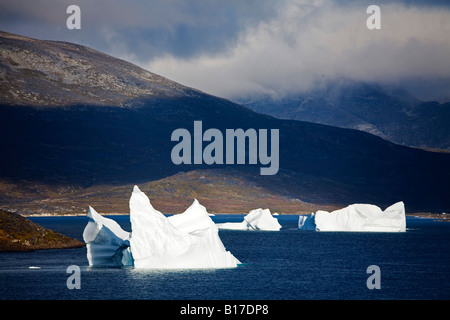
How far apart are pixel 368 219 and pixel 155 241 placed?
7767 centimetres

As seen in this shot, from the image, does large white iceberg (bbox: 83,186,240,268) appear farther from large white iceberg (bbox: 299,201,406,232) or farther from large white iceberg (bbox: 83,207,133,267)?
large white iceberg (bbox: 299,201,406,232)

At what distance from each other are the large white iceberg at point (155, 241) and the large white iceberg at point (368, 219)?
65.4 m

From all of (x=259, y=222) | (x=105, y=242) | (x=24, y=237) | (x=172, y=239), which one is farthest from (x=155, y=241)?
(x=259, y=222)

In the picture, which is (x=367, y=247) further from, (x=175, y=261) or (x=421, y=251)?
(x=175, y=261)

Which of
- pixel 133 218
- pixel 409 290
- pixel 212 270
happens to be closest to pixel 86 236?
pixel 133 218

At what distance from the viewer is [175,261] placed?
59594 millimetres

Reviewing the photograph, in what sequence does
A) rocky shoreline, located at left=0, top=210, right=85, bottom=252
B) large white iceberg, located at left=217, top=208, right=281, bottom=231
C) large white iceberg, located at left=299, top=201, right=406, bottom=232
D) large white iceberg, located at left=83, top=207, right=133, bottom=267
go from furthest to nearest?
large white iceberg, located at left=217, top=208, right=281, bottom=231
large white iceberg, located at left=299, top=201, right=406, bottom=232
rocky shoreline, located at left=0, top=210, right=85, bottom=252
large white iceberg, located at left=83, top=207, right=133, bottom=267

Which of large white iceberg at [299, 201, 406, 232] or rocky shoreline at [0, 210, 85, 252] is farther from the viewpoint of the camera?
large white iceberg at [299, 201, 406, 232]

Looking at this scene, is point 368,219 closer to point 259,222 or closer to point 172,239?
point 259,222

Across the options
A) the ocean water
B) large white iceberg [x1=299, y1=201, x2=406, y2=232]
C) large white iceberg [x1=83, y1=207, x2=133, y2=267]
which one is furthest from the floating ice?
large white iceberg [x1=299, y1=201, x2=406, y2=232]

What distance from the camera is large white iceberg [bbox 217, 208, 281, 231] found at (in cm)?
14750

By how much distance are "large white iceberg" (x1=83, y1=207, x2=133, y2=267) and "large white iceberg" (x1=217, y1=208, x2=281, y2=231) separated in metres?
83.6

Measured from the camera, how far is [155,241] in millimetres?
57062

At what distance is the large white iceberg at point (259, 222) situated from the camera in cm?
14750
